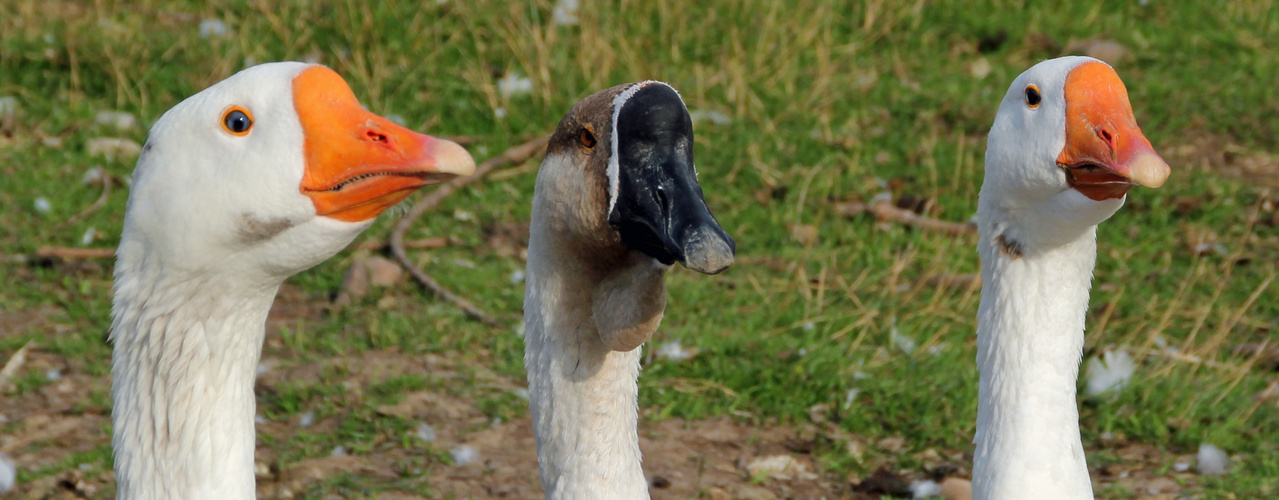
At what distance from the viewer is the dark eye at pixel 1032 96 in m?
3.23

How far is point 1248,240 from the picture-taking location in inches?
227

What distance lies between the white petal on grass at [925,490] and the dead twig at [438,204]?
1785 mm

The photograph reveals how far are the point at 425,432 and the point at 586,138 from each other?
191 centimetres

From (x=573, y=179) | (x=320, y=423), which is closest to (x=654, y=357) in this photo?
(x=320, y=423)

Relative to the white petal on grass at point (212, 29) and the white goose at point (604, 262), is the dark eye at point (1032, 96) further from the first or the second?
the white petal on grass at point (212, 29)

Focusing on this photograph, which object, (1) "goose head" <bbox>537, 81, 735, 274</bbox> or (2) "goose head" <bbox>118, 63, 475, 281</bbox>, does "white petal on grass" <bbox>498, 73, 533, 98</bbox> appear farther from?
(2) "goose head" <bbox>118, 63, 475, 281</bbox>

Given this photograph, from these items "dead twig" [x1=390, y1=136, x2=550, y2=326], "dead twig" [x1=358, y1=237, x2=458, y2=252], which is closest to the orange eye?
"dead twig" [x1=390, y1=136, x2=550, y2=326]

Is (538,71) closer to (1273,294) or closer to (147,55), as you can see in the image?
(147,55)

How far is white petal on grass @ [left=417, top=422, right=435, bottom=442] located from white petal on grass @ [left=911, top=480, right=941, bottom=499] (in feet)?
5.30

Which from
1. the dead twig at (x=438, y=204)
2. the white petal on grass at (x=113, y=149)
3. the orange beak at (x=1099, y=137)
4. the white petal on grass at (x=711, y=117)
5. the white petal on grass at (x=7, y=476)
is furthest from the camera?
the white petal on grass at (x=711, y=117)

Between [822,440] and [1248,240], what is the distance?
2.58 meters

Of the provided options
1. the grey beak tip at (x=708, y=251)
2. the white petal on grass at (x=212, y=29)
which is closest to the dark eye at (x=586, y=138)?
the grey beak tip at (x=708, y=251)

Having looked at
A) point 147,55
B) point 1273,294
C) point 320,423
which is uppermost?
point 147,55

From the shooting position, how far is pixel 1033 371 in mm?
3266
